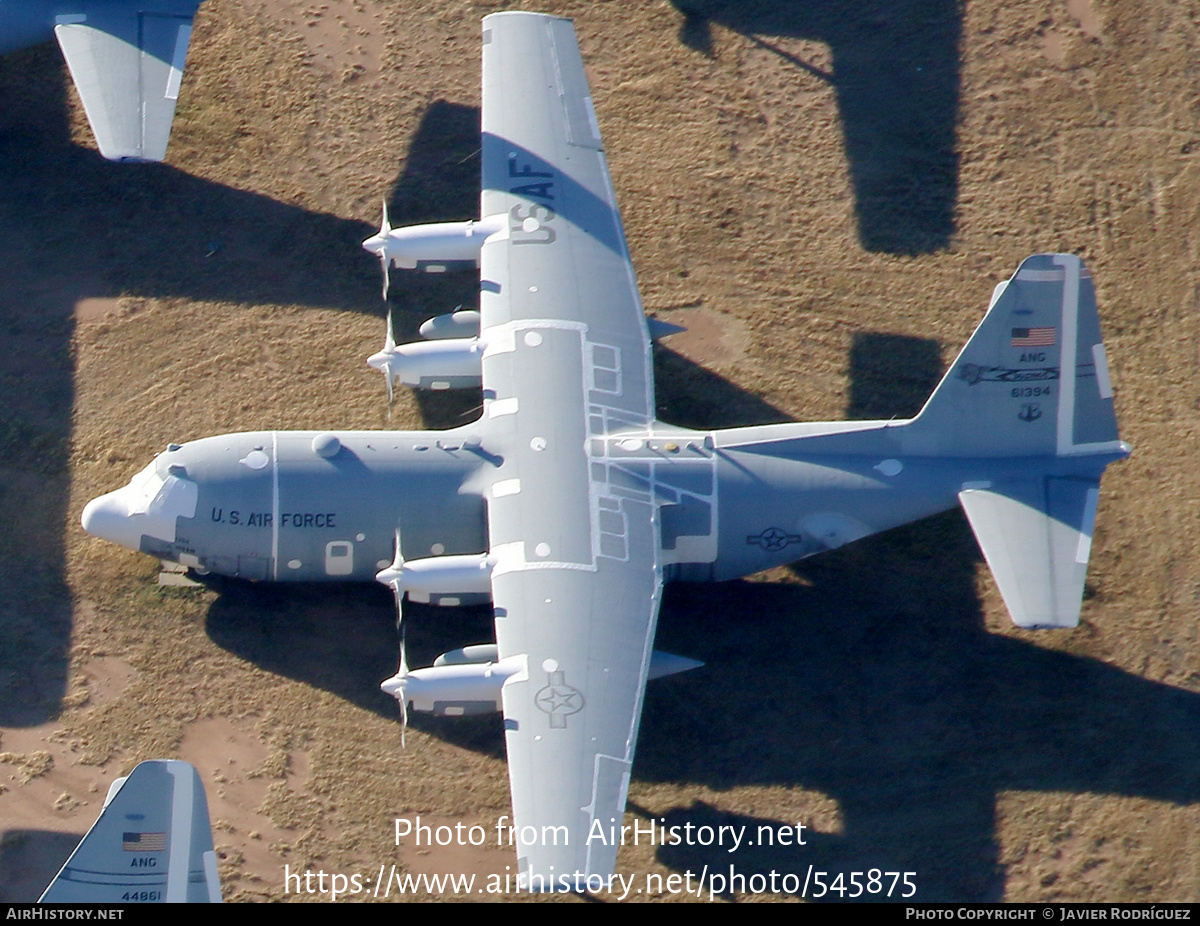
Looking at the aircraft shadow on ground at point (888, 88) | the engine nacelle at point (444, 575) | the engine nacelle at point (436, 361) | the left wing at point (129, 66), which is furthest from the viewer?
the aircraft shadow on ground at point (888, 88)

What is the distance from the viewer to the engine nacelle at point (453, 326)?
29.9 m

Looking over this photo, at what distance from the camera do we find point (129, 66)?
1216 inches

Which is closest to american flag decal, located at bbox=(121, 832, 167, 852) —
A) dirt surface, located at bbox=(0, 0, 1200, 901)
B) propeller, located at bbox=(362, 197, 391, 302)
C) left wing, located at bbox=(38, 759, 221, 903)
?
left wing, located at bbox=(38, 759, 221, 903)

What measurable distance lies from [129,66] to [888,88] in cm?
1746

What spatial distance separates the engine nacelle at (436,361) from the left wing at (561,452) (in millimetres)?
429

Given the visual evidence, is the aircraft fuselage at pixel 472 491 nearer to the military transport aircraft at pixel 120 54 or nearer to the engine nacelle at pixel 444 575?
the engine nacelle at pixel 444 575

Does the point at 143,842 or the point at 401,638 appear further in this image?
the point at 401,638

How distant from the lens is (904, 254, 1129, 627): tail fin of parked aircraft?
2681 cm

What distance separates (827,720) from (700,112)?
48.6ft

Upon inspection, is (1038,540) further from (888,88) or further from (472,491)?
(888,88)

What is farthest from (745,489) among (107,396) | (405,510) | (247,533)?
(107,396)

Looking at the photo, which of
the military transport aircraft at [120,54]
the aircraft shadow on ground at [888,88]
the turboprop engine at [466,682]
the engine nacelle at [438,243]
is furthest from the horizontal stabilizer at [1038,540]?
the military transport aircraft at [120,54]

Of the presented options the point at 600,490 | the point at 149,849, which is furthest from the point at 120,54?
the point at 149,849

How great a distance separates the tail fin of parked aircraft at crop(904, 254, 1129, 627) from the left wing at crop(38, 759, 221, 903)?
1496cm
